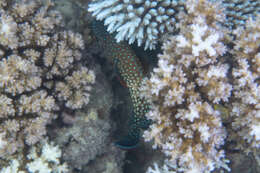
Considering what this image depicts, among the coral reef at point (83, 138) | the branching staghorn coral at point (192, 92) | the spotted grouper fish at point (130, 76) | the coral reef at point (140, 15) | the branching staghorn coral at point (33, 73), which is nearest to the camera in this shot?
the branching staghorn coral at point (192, 92)

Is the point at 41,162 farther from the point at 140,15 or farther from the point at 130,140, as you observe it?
the point at 140,15

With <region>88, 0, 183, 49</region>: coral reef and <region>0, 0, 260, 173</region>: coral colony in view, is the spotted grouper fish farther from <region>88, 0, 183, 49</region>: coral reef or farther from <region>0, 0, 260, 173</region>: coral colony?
<region>88, 0, 183, 49</region>: coral reef

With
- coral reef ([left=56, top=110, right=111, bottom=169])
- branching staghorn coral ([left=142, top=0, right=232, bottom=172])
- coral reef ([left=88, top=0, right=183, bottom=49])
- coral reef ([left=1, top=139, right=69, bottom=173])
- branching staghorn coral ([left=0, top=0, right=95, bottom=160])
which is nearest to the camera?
branching staghorn coral ([left=142, top=0, right=232, bottom=172])

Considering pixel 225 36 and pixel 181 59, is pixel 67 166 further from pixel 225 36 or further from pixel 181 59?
pixel 225 36

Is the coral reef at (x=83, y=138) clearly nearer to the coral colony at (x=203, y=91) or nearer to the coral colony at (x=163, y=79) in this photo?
the coral colony at (x=163, y=79)

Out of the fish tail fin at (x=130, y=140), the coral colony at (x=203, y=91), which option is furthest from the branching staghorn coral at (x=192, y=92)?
the fish tail fin at (x=130, y=140)

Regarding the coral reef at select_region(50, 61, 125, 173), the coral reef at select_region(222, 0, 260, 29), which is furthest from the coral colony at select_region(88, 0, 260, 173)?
the coral reef at select_region(50, 61, 125, 173)

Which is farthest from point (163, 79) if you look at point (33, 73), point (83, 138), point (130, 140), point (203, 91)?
point (33, 73)

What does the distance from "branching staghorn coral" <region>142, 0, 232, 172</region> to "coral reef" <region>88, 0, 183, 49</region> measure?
452 mm

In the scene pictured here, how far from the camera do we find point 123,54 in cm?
380

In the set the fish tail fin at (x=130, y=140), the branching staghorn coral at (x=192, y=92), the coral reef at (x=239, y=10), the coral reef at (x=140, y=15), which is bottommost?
the fish tail fin at (x=130, y=140)

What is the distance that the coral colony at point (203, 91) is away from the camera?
8.82 feet

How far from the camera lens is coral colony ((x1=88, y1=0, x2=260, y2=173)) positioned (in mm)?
2689

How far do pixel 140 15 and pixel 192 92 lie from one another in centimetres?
155
